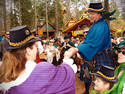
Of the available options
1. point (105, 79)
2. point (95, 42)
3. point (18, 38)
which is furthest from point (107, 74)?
point (18, 38)

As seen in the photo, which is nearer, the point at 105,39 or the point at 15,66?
the point at 15,66

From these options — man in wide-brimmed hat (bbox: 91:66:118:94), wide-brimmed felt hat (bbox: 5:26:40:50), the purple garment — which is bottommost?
man in wide-brimmed hat (bbox: 91:66:118:94)

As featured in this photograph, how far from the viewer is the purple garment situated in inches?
50.8

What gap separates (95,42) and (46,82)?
1.33 m

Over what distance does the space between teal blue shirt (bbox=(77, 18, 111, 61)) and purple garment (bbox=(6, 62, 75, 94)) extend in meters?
0.94

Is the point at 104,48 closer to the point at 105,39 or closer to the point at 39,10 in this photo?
the point at 105,39

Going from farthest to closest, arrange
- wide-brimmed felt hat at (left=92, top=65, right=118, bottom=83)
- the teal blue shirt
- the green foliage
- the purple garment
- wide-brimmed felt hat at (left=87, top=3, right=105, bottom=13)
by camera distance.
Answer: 1. the green foliage
2. wide-brimmed felt hat at (left=87, top=3, right=105, bottom=13)
3. the teal blue shirt
4. wide-brimmed felt hat at (left=92, top=65, right=118, bottom=83)
5. the purple garment

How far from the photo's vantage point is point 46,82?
130 centimetres

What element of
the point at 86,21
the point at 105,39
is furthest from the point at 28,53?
the point at 86,21

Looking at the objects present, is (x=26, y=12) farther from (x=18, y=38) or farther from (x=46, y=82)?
(x=46, y=82)

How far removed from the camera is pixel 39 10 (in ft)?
111

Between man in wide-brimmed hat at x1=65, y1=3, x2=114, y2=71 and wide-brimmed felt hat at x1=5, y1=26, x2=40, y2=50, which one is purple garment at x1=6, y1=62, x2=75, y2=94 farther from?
man in wide-brimmed hat at x1=65, y1=3, x2=114, y2=71

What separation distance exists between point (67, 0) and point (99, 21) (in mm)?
36347

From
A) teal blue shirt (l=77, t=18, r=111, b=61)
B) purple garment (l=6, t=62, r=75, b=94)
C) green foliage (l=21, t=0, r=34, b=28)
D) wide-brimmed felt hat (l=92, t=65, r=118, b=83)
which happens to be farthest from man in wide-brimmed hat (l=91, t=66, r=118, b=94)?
green foliage (l=21, t=0, r=34, b=28)
